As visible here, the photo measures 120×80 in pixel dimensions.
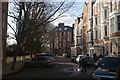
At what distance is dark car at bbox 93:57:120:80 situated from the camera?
8.68 meters

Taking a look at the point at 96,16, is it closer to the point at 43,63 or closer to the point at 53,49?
the point at 43,63

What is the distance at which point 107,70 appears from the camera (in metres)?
9.02

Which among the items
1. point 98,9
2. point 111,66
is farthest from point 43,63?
point 98,9

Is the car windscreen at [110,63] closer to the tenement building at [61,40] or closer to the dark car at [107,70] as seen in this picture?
the dark car at [107,70]

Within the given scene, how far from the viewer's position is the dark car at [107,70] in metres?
8.68

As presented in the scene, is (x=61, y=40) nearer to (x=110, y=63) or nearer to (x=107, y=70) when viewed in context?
(x=110, y=63)

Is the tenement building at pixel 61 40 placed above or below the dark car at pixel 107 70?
above

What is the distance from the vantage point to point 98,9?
4291 cm

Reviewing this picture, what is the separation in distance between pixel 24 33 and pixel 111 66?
41.8 feet

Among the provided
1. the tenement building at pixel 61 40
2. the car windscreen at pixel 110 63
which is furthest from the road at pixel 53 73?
the tenement building at pixel 61 40

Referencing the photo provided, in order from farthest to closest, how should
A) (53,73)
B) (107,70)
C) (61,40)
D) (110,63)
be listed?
(61,40) < (53,73) < (110,63) < (107,70)

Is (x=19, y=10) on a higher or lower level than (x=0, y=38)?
higher

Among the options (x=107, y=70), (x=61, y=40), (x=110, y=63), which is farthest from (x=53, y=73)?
(x=61, y=40)

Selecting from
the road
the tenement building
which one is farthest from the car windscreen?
the tenement building
